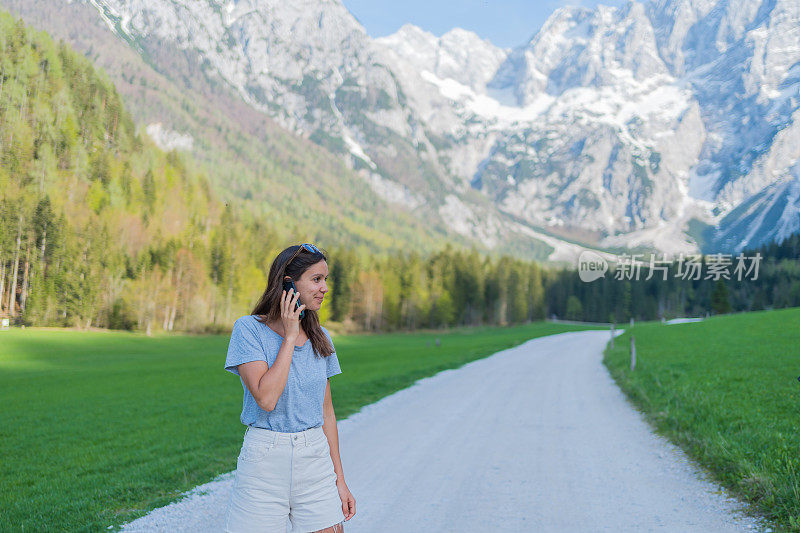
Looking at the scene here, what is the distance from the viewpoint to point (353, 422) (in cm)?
1463

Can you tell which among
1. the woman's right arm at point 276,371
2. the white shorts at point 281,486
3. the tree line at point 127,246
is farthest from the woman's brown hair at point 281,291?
the tree line at point 127,246

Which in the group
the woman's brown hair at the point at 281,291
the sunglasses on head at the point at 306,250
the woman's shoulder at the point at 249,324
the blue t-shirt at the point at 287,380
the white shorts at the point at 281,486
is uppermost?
the sunglasses on head at the point at 306,250

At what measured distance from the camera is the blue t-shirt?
3.53 meters

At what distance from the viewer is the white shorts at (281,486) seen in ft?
11.6

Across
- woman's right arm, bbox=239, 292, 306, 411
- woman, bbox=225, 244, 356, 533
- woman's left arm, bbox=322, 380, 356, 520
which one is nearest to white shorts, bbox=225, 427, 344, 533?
woman, bbox=225, 244, 356, 533

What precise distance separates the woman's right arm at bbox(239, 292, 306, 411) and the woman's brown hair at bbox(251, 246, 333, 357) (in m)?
0.22

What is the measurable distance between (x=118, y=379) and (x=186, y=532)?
23.0m

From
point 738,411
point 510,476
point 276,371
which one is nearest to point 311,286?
point 276,371

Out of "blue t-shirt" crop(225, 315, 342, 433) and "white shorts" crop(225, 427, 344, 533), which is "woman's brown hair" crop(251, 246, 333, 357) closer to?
"blue t-shirt" crop(225, 315, 342, 433)

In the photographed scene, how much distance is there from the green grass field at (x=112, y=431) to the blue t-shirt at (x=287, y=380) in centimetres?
503

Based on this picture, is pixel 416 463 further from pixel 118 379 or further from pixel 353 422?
pixel 118 379

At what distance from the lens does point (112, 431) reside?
14445 mm

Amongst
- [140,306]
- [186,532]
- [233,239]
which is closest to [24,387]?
[186,532]

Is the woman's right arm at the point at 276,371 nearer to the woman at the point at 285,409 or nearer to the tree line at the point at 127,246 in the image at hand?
the woman at the point at 285,409
